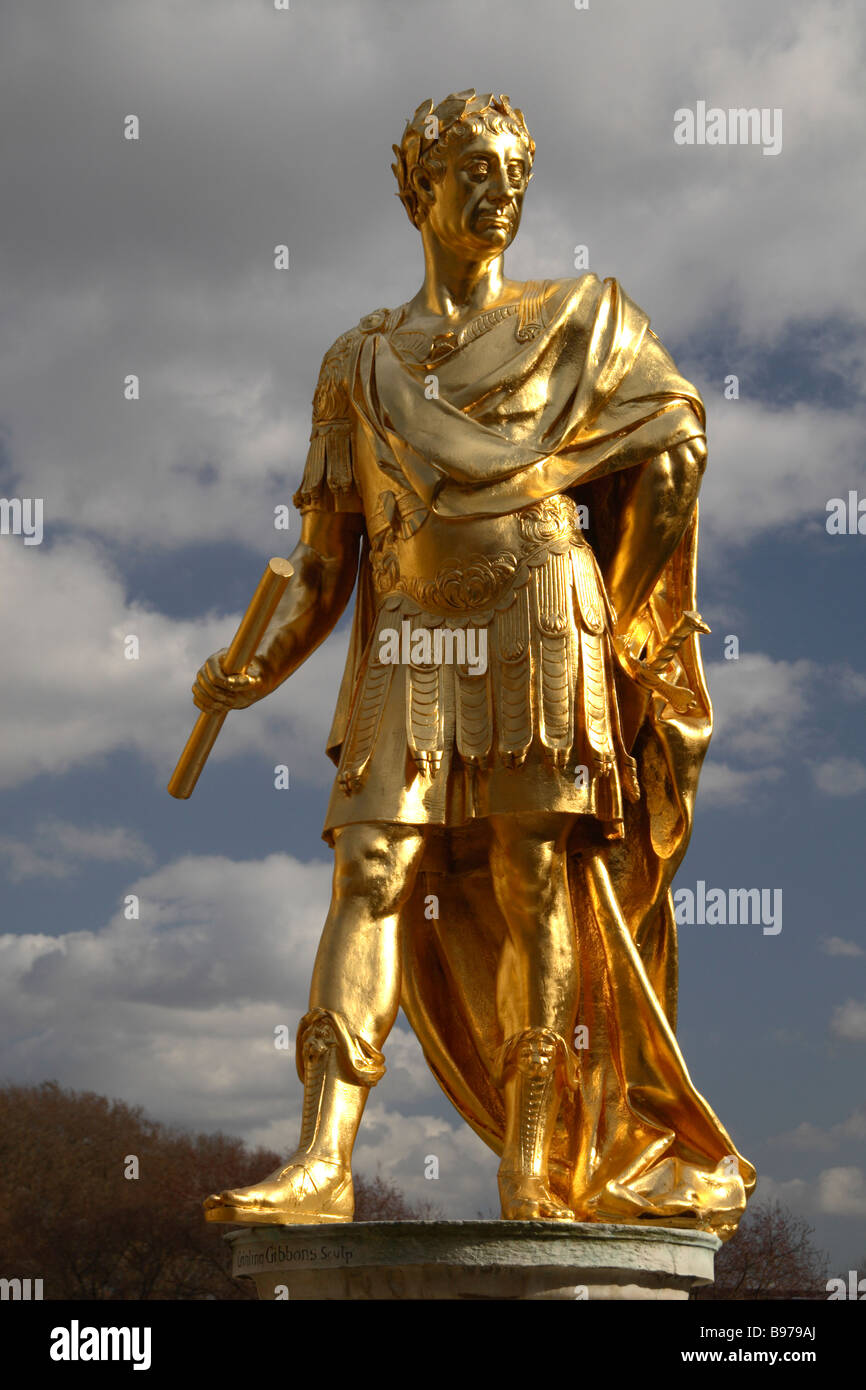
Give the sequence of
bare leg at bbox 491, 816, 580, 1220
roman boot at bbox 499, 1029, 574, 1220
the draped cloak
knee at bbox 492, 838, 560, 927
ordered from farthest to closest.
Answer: the draped cloak, knee at bbox 492, 838, 560, 927, bare leg at bbox 491, 816, 580, 1220, roman boot at bbox 499, 1029, 574, 1220

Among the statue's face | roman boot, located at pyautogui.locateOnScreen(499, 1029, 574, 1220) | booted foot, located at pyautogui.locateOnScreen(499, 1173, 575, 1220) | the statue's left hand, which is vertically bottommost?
booted foot, located at pyautogui.locateOnScreen(499, 1173, 575, 1220)

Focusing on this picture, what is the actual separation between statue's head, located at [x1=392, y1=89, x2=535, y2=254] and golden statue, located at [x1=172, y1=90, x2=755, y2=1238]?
1 cm

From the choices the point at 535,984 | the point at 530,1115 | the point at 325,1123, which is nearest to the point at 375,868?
the point at 535,984

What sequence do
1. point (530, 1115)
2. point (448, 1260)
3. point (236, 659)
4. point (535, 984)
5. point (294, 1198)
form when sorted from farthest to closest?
point (236, 659) < point (535, 984) < point (530, 1115) < point (294, 1198) < point (448, 1260)

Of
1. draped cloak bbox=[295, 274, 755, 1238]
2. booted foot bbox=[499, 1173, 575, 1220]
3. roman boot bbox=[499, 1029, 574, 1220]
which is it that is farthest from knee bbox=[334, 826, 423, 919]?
booted foot bbox=[499, 1173, 575, 1220]

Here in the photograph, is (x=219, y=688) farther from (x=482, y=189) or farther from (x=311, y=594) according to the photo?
(x=482, y=189)

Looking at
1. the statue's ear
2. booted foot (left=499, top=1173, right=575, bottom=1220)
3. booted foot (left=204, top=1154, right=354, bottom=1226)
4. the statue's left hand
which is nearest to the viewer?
booted foot (left=204, top=1154, right=354, bottom=1226)

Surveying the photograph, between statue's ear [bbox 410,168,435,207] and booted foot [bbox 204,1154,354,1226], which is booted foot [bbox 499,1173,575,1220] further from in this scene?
statue's ear [bbox 410,168,435,207]

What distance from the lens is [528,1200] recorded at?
616cm

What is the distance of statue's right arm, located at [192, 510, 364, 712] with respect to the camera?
23.4ft

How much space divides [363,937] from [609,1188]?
52.5 inches

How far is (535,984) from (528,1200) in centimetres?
80

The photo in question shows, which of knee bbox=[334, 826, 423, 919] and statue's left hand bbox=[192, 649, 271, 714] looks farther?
statue's left hand bbox=[192, 649, 271, 714]
